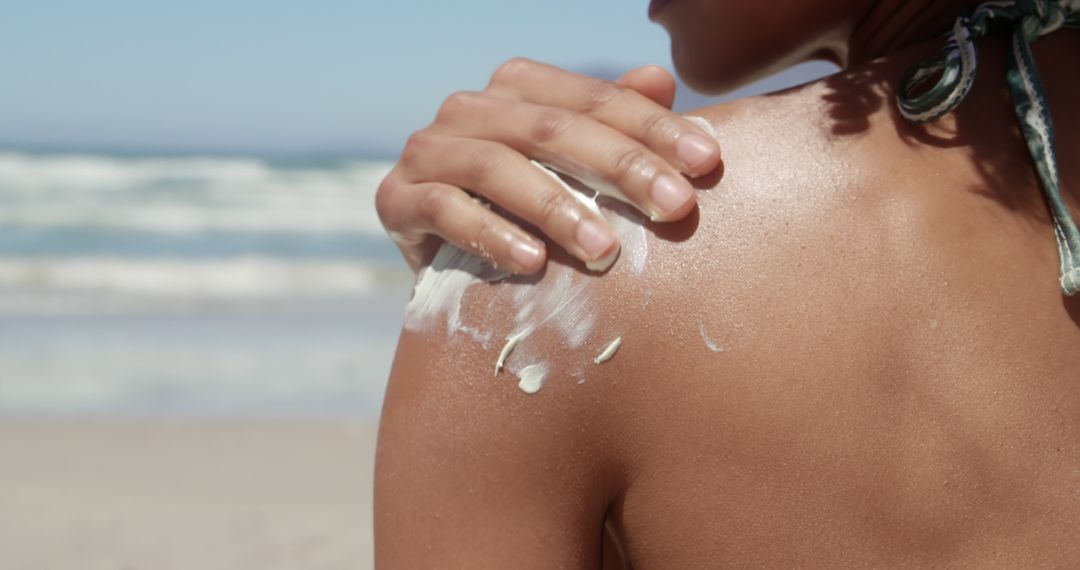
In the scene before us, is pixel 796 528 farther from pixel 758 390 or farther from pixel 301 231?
pixel 301 231

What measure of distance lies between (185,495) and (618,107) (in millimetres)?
4169

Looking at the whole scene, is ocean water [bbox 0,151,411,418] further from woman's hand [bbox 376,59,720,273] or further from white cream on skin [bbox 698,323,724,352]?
white cream on skin [bbox 698,323,724,352]

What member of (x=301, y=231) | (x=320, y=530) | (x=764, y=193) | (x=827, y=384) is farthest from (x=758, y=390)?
(x=301, y=231)

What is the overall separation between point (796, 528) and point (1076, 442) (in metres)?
0.28

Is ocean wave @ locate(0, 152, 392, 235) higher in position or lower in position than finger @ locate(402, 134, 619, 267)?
lower

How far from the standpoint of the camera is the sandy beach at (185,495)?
4.38 m

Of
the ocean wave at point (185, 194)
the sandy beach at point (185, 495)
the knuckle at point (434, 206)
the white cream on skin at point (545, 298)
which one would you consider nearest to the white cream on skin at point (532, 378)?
the white cream on skin at point (545, 298)

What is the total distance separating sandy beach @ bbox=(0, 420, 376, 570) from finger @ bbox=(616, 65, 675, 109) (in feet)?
11.5

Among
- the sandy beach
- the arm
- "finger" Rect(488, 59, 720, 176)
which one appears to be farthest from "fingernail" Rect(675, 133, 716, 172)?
the sandy beach

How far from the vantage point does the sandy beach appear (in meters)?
4.38

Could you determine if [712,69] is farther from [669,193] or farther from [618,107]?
[669,193]

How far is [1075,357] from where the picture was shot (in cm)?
103

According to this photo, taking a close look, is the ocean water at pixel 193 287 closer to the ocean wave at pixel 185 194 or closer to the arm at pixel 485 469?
the ocean wave at pixel 185 194

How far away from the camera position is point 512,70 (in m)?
1.29
